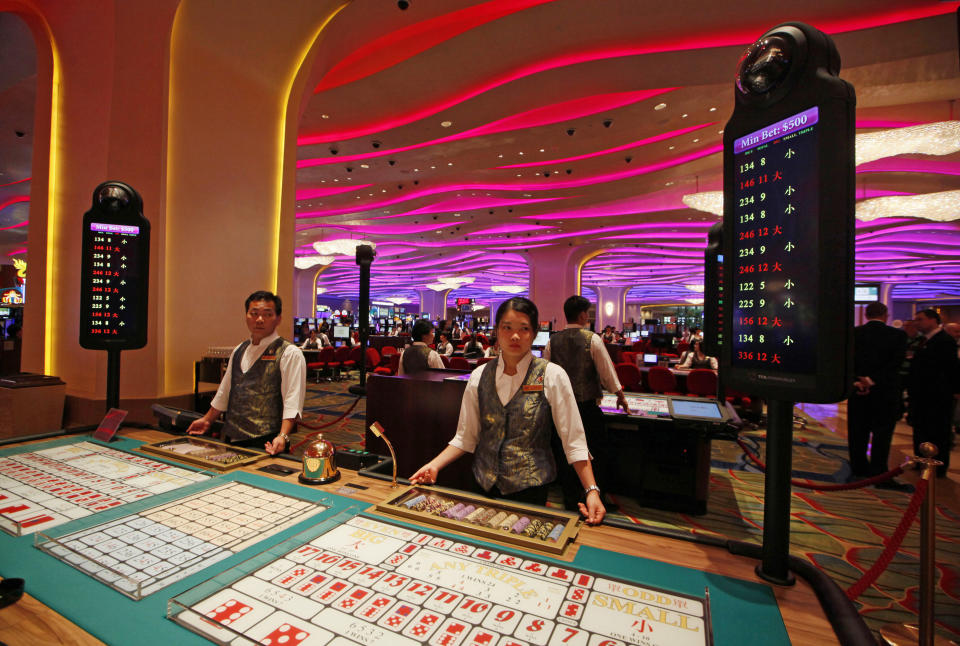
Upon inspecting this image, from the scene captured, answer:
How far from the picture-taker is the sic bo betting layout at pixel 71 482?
1.20 meters

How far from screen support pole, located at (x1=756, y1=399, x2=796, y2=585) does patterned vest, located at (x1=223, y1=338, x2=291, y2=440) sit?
222 centimetres

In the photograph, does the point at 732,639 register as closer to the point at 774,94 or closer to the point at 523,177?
the point at 774,94

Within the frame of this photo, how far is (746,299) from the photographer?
3.34 ft

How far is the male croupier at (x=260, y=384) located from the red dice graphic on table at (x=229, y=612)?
5.00 ft

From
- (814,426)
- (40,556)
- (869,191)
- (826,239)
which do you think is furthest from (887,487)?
(869,191)

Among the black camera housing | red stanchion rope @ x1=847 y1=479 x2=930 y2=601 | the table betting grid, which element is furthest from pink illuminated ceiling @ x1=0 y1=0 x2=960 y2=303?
the table betting grid

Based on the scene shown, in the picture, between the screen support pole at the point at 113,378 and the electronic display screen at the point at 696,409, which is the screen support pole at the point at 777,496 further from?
the screen support pole at the point at 113,378

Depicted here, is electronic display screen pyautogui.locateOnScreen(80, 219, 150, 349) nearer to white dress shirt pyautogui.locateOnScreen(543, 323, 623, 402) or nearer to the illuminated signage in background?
the illuminated signage in background

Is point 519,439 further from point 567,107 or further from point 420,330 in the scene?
point 567,107

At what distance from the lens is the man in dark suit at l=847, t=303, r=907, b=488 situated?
3.92 m

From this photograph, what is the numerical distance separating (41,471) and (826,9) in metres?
6.30

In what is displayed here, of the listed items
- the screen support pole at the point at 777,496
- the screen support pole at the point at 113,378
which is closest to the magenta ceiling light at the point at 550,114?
the screen support pole at the point at 113,378

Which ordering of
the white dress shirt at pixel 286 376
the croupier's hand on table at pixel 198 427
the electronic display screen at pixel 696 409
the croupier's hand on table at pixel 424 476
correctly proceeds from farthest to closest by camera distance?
1. the electronic display screen at pixel 696 409
2. the white dress shirt at pixel 286 376
3. the croupier's hand on table at pixel 198 427
4. the croupier's hand on table at pixel 424 476

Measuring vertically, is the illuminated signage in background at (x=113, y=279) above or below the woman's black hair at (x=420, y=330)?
above
